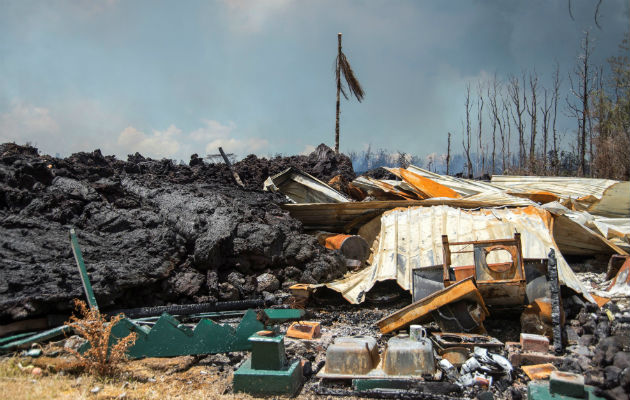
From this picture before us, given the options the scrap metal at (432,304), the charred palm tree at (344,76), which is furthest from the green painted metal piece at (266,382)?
the charred palm tree at (344,76)

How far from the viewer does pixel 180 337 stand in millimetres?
4742

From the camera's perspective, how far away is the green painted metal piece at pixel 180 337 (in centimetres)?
468

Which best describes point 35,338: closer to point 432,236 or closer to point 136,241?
point 136,241

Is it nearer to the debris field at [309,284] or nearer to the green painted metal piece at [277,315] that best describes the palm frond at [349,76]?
the debris field at [309,284]

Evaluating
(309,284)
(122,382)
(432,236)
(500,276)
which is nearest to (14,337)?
(122,382)

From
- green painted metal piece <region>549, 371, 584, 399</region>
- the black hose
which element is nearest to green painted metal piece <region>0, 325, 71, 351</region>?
the black hose

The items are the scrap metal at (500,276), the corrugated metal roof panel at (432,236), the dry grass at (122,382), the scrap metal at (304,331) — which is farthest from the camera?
the corrugated metal roof panel at (432,236)

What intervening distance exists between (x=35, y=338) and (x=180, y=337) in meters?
1.54

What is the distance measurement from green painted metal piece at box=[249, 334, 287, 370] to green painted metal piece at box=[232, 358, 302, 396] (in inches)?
2.1

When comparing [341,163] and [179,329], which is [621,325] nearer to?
[179,329]

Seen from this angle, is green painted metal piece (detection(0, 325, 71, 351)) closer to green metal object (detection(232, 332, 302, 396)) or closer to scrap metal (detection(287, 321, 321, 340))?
green metal object (detection(232, 332, 302, 396))

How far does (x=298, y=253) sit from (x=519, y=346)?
4008 mm

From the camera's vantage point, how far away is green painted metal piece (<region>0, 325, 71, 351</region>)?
181 inches

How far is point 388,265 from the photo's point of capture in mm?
7527
